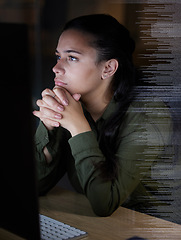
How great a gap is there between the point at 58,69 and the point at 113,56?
0.14m

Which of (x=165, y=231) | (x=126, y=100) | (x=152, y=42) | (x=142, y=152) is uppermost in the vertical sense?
(x=152, y=42)

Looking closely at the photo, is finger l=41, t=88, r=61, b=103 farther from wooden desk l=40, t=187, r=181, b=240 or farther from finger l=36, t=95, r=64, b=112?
wooden desk l=40, t=187, r=181, b=240

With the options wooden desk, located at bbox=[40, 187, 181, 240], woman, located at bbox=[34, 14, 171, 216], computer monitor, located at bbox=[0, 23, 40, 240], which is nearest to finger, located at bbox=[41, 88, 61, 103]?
woman, located at bbox=[34, 14, 171, 216]

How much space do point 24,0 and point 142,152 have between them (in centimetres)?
45

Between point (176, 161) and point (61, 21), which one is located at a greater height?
point (61, 21)

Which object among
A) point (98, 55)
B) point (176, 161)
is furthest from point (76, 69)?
point (176, 161)

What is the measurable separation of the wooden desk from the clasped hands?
181 millimetres

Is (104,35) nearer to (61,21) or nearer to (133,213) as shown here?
(61,21)

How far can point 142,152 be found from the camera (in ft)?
2.39

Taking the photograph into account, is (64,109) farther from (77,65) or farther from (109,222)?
(109,222)

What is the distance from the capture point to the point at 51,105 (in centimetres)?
77

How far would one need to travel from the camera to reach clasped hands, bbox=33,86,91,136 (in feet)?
2.46

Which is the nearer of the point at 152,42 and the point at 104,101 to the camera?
the point at 152,42

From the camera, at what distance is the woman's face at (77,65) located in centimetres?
74
